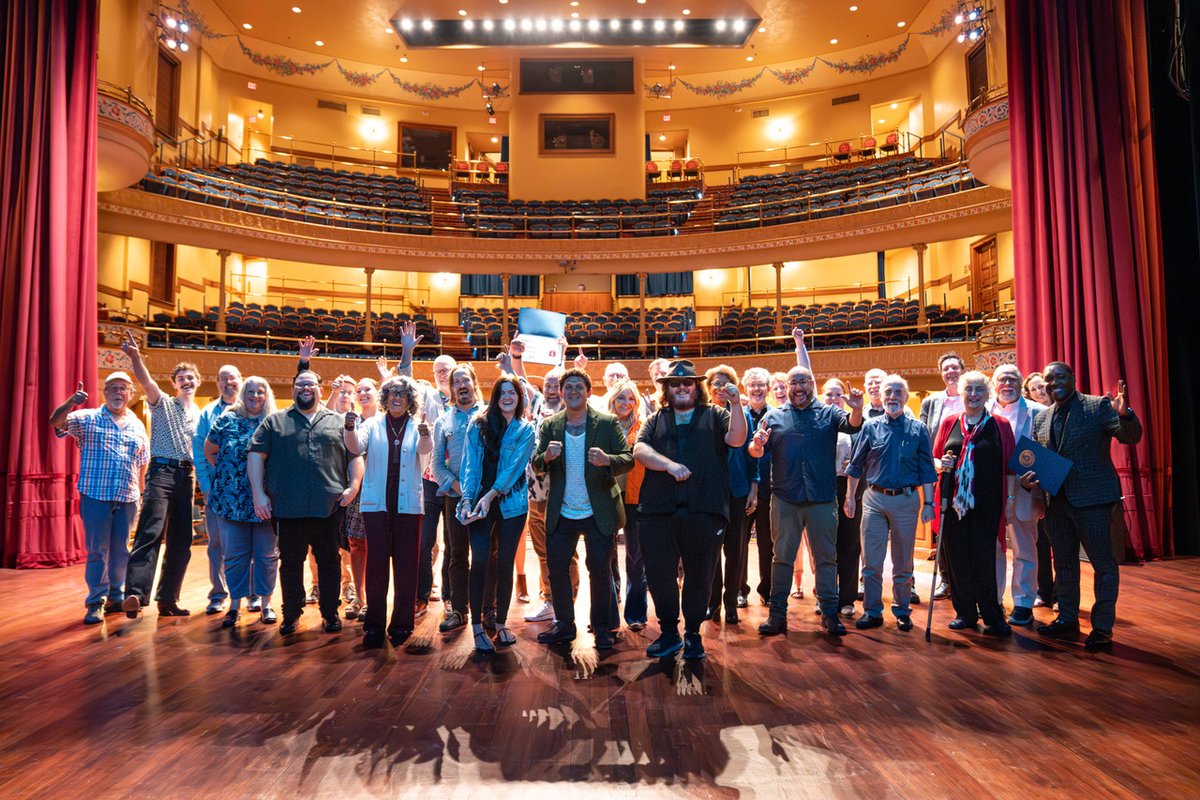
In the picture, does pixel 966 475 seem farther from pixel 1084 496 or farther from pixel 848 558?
pixel 848 558

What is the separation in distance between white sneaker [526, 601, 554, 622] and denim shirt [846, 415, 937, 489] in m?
1.75

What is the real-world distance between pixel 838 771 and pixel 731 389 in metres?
1.60

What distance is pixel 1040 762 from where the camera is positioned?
2.24 meters

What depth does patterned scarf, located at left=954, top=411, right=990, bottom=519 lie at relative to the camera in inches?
147

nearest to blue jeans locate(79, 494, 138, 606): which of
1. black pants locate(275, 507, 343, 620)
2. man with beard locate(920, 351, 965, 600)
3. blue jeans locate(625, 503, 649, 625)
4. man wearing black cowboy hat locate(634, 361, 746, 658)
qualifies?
black pants locate(275, 507, 343, 620)

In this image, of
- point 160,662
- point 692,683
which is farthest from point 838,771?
point 160,662

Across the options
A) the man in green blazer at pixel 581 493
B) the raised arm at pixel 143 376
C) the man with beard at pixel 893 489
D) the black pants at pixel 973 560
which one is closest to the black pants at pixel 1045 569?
the black pants at pixel 973 560

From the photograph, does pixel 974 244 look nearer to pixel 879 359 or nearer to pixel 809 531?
pixel 879 359

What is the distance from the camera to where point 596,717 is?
8.71ft

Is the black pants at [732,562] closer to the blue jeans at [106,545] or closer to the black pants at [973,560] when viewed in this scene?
the black pants at [973,560]

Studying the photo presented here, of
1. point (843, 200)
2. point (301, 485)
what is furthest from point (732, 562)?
point (843, 200)

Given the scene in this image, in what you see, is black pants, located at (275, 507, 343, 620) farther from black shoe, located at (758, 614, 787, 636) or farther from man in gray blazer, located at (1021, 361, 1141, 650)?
man in gray blazer, located at (1021, 361, 1141, 650)

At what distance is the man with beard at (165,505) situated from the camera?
4216 mm

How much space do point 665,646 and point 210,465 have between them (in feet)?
8.28
